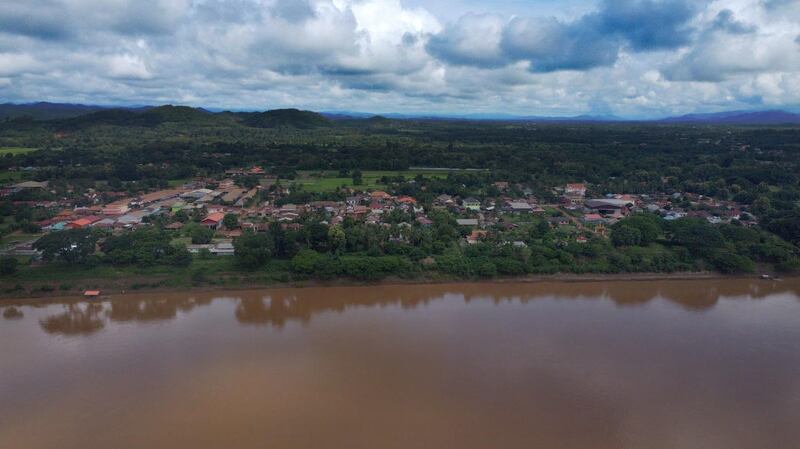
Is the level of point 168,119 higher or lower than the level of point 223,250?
higher

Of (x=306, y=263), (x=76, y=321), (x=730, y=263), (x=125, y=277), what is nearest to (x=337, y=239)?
(x=306, y=263)

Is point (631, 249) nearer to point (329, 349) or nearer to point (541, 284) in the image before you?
point (541, 284)

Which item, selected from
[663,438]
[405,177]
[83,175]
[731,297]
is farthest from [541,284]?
[83,175]

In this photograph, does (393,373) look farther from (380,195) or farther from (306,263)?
(380,195)

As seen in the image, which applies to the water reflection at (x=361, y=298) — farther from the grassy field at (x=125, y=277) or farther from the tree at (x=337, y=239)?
the tree at (x=337, y=239)

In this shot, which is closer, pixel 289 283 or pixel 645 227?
pixel 289 283

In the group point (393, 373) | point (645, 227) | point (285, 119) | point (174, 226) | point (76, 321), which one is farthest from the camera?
point (285, 119)

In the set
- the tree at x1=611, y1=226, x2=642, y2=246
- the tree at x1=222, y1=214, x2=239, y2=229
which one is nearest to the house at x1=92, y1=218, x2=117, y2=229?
the tree at x1=222, y1=214, x2=239, y2=229
